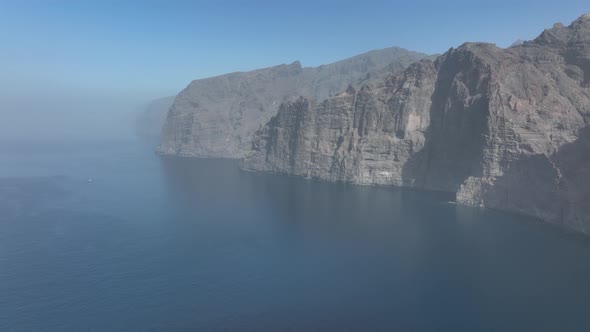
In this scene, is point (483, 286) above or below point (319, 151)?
below

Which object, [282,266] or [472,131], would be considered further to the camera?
[472,131]

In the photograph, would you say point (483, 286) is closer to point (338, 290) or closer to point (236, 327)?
point (338, 290)

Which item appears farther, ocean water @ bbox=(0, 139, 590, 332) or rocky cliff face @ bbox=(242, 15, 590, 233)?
rocky cliff face @ bbox=(242, 15, 590, 233)

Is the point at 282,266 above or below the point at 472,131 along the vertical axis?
below

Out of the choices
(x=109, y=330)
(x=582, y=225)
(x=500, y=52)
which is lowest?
(x=109, y=330)

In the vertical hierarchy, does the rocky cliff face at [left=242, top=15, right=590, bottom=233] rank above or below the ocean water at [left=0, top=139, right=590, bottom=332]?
above

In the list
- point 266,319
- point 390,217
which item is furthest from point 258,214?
point 266,319
